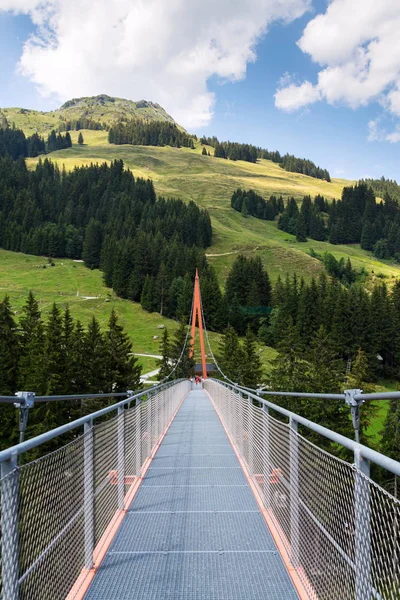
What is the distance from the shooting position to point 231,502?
20.4 feet

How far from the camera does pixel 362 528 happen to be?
8.34ft

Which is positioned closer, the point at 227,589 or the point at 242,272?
the point at 227,589

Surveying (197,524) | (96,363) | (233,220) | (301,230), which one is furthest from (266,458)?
(233,220)

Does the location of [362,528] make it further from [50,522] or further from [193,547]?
[193,547]

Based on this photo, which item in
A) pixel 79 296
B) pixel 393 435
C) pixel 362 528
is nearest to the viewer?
pixel 362 528

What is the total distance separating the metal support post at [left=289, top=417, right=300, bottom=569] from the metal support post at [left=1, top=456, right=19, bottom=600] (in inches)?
97.1

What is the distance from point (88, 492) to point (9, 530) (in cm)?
180

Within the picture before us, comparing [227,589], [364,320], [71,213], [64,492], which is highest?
[71,213]

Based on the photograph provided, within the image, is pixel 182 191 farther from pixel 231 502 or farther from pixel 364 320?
pixel 231 502

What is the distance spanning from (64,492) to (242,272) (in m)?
90.8

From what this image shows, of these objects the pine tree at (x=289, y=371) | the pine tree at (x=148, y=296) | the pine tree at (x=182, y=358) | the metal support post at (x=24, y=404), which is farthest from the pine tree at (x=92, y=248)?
the metal support post at (x=24, y=404)

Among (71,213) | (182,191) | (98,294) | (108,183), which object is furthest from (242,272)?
(182,191)

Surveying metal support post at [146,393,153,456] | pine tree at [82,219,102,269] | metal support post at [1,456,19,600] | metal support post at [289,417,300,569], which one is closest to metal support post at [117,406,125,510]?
metal support post at [289,417,300,569]

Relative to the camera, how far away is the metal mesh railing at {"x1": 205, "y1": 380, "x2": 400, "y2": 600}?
2283mm
